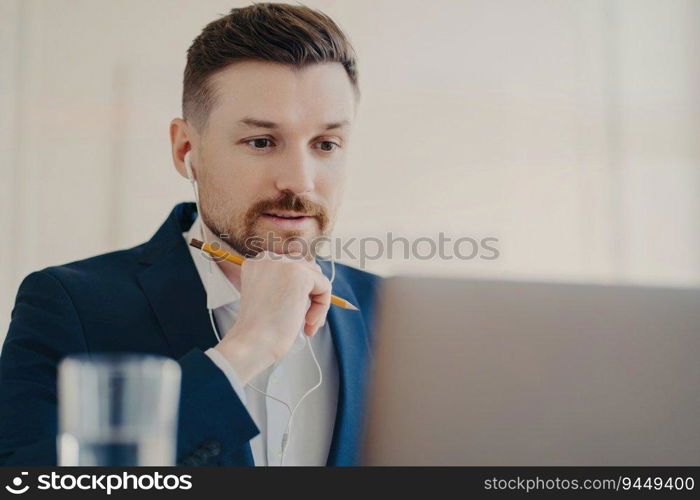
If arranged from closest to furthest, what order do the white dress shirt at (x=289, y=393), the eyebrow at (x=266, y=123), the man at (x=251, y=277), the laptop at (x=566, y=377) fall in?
1. the laptop at (x=566, y=377)
2. the man at (x=251, y=277)
3. the white dress shirt at (x=289, y=393)
4. the eyebrow at (x=266, y=123)

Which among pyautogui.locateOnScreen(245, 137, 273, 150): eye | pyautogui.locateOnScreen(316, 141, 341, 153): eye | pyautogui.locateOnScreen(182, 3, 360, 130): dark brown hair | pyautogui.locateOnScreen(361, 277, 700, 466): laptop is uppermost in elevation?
pyautogui.locateOnScreen(182, 3, 360, 130): dark brown hair

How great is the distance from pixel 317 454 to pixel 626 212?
171cm

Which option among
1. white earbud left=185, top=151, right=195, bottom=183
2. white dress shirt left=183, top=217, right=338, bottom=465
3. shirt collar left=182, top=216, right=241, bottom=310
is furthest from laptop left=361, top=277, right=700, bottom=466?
white earbud left=185, top=151, right=195, bottom=183

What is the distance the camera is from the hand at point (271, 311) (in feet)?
3.69

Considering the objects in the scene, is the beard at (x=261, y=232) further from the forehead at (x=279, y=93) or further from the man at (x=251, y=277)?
the forehead at (x=279, y=93)

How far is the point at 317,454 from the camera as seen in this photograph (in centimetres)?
137

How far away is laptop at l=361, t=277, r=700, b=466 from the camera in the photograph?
835 millimetres

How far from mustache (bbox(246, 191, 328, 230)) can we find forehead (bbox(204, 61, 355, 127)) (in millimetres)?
142

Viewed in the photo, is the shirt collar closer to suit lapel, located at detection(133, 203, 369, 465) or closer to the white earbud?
suit lapel, located at detection(133, 203, 369, 465)

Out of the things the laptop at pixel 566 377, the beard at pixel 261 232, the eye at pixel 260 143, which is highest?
the eye at pixel 260 143

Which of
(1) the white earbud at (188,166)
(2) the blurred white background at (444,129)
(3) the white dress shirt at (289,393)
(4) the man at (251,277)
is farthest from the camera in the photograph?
(2) the blurred white background at (444,129)

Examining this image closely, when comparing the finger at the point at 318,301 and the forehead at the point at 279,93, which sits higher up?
the forehead at the point at 279,93

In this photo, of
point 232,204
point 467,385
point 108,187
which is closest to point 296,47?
point 232,204

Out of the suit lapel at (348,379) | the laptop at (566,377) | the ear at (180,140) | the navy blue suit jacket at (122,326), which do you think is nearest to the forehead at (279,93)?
A: the ear at (180,140)
